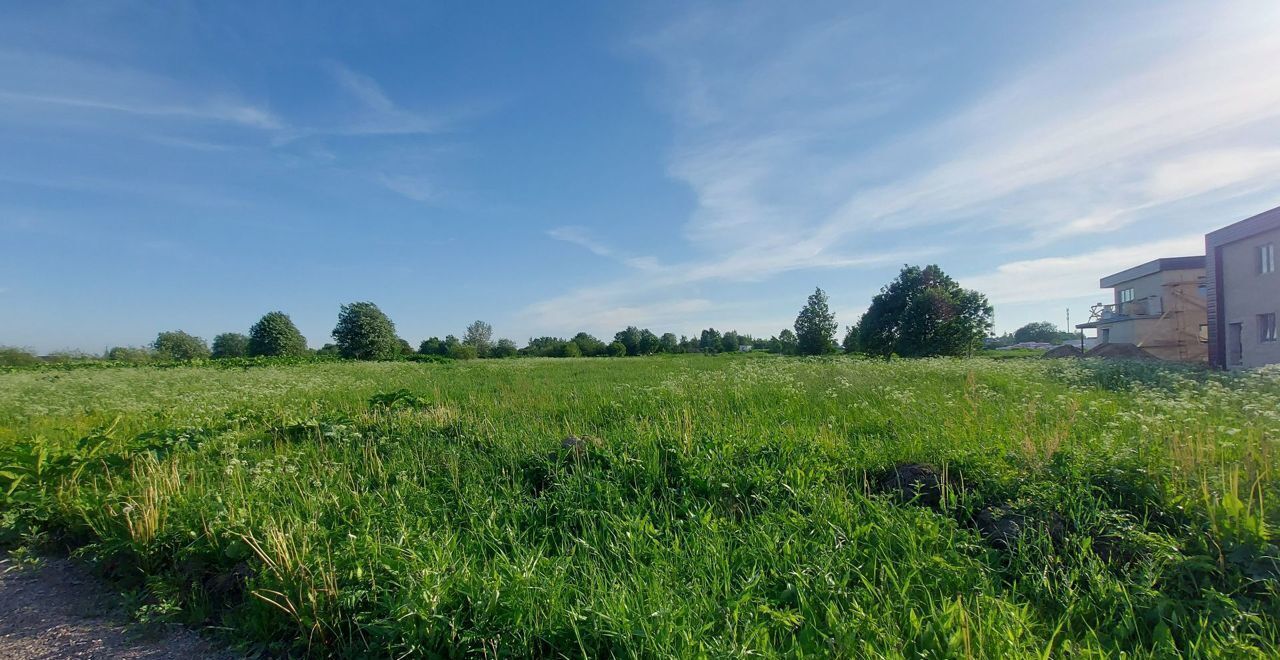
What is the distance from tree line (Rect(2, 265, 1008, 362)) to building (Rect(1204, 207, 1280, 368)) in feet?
48.5

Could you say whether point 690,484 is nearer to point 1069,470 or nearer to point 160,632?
point 1069,470

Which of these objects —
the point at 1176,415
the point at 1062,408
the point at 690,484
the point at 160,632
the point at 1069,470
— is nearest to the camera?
the point at 160,632

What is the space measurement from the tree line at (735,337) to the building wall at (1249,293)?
15.5m

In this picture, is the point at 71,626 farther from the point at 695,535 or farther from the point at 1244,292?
the point at 1244,292

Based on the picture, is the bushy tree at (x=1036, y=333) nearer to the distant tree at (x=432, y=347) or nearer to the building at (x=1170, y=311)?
the building at (x=1170, y=311)

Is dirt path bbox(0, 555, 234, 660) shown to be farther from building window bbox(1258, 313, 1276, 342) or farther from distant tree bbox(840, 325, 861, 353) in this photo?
distant tree bbox(840, 325, 861, 353)

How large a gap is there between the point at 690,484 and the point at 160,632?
11.4 feet

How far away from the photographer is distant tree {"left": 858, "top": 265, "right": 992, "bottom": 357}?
33500 millimetres

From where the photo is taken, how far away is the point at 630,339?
7019 cm

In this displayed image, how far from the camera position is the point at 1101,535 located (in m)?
3.01

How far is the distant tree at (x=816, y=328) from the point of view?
45.1 meters

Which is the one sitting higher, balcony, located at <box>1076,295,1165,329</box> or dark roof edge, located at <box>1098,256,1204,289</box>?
dark roof edge, located at <box>1098,256,1204,289</box>

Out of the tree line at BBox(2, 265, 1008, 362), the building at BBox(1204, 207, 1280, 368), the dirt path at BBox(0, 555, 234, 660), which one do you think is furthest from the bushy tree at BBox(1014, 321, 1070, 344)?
the dirt path at BBox(0, 555, 234, 660)

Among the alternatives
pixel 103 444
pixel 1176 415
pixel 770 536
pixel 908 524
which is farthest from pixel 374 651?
pixel 1176 415
